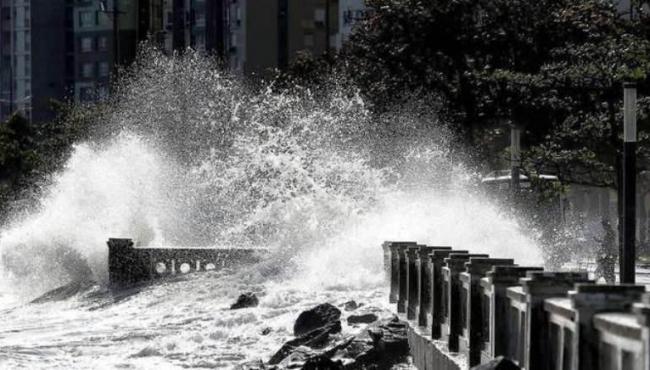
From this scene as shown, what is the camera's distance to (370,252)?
29.6 metres

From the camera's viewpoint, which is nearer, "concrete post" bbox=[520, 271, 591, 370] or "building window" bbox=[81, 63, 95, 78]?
"concrete post" bbox=[520, 271, 591, 370]

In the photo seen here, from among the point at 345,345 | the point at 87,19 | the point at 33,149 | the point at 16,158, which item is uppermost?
the point at 87,19

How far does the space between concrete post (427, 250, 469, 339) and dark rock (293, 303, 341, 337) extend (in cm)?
426

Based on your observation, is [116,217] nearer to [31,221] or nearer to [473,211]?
[31,221]

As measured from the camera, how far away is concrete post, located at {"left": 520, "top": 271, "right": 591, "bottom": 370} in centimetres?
1051

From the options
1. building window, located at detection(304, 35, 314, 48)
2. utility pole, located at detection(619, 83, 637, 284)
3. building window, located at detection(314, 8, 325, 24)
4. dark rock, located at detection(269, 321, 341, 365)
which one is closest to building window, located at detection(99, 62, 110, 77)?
building window, located at detection(314, 8, 325, 24)

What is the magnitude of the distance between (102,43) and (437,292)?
409ft

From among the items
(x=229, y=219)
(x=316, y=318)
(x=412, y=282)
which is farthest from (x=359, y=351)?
(x=229, y=219)

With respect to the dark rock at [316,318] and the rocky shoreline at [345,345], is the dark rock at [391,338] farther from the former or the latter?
the dark rock at [316,318]

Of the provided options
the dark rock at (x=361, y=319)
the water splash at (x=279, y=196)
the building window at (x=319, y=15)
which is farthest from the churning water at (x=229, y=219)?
the building window at (x=319, y=15)

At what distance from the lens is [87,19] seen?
463 feet

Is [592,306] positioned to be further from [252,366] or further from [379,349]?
[252,366]

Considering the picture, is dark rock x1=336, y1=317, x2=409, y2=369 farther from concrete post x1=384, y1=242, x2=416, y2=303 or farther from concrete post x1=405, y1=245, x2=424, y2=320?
concrete post x1=384, y1=242, x2=416, y2=303

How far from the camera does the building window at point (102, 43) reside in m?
139
